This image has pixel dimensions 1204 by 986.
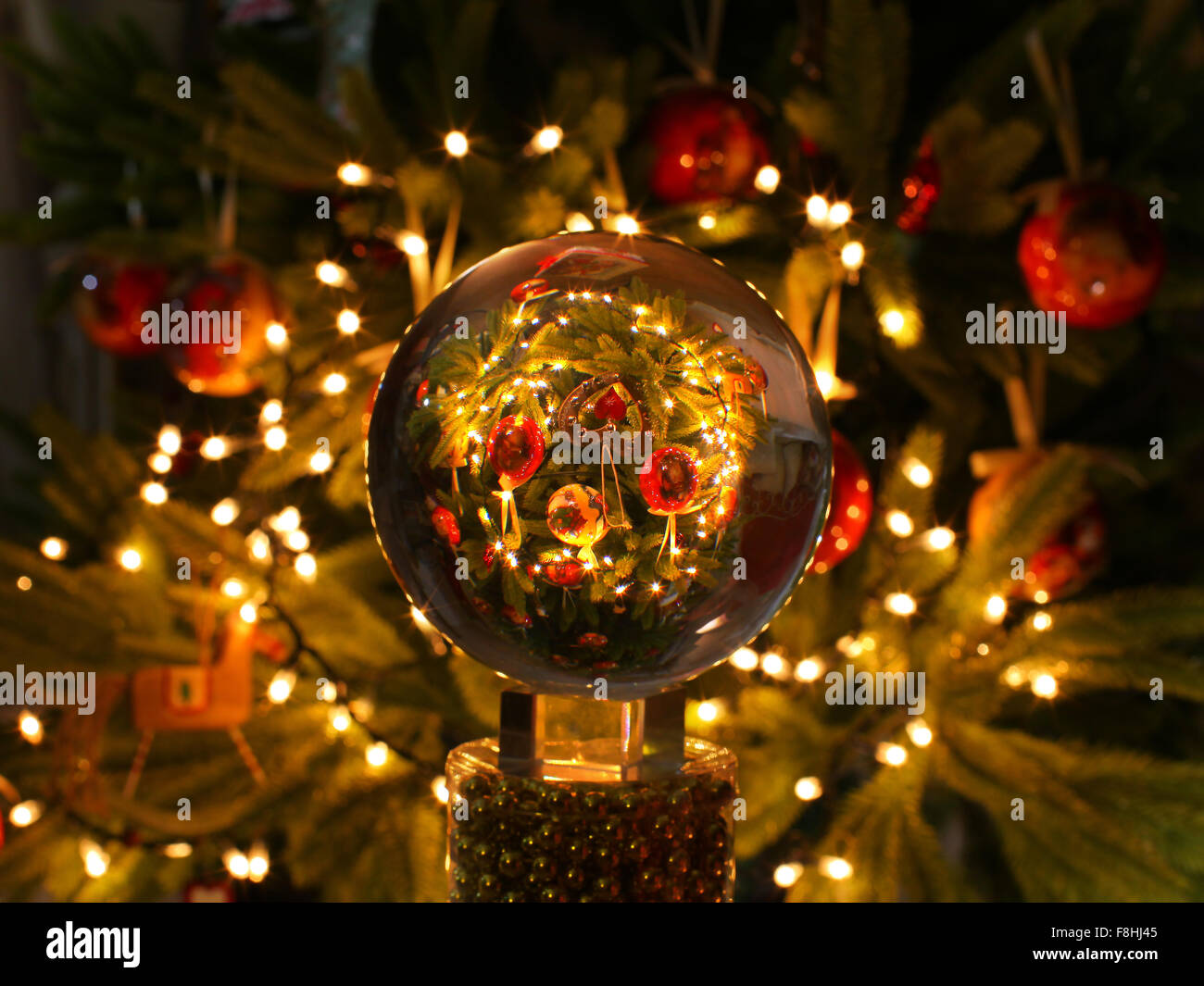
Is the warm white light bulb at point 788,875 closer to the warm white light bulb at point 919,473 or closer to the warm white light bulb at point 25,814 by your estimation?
the warm white light bulb at point 919,473

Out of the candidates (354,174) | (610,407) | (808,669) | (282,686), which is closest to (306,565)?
(282,686)

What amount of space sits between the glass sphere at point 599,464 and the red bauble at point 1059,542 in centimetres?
49

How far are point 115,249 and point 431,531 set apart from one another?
853 mm

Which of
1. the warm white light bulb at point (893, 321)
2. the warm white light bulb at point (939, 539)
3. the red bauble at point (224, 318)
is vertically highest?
the red bauble at point (224, 318)

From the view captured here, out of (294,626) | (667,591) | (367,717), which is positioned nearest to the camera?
(667,591)

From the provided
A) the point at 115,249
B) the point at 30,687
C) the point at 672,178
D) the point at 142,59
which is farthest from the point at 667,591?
the point at 142,59

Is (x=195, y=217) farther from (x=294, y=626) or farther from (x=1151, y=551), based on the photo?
(x=1151, y=551)

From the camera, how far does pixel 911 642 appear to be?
843 mm

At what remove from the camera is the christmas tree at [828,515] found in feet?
2.65

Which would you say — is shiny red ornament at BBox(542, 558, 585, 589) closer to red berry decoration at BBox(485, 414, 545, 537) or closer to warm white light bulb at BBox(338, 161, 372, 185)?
red berry decoration at BBox(485, 414, 545, 537)

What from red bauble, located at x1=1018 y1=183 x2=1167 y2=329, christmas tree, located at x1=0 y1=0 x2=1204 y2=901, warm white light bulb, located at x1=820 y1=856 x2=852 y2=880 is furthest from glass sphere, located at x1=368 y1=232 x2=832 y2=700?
red bauble, located at x1=1018 y1=183 x2=1167 y2=329

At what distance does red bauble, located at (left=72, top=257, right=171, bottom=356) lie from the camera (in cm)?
116

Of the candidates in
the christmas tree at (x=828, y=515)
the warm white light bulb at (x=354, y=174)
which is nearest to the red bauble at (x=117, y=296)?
the christmas tree at (x=828, y=515)

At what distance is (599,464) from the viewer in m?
0.43
